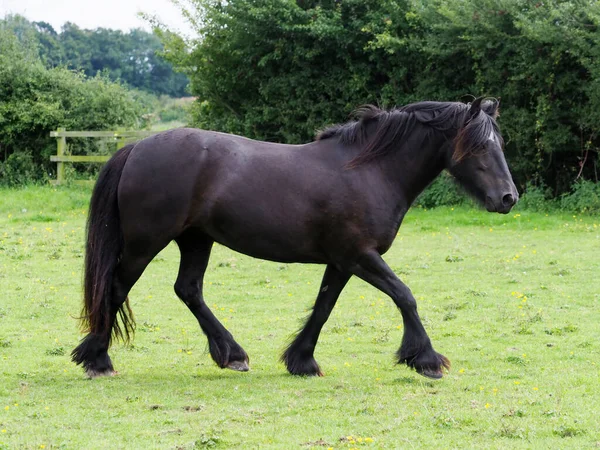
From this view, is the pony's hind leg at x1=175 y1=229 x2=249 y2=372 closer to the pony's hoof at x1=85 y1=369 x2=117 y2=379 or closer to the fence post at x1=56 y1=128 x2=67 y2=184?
the pony's hoof at x1=85 y1=369 x2=117 y2=379

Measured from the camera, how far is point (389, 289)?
673 centimetres

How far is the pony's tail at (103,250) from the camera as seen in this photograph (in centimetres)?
712

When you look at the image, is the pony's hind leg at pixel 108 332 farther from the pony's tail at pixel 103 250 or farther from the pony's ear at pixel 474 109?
the pony's ear at pixel 474 109

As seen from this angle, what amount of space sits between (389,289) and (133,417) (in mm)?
Result: 2210

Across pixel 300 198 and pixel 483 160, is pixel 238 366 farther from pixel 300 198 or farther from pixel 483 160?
pixel 483 160

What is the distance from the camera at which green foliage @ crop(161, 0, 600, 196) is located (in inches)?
696

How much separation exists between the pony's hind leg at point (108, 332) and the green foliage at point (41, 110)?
17.4m

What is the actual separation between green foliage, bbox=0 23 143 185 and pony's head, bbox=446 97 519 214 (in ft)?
61.6

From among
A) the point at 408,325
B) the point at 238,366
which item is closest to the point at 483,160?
the point at 408,325

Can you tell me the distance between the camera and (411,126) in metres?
7.11

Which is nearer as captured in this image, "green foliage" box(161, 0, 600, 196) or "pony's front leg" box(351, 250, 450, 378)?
"pony's front leg" box(351, 250, 450, 378)

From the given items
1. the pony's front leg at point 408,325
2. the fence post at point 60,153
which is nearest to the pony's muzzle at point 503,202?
the pony's front leg at point 408,325

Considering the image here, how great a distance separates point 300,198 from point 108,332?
6.48 ft

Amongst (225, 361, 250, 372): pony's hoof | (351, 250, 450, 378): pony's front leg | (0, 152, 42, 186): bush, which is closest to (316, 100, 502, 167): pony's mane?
(351, 250, 450, 378): pony's front leg
